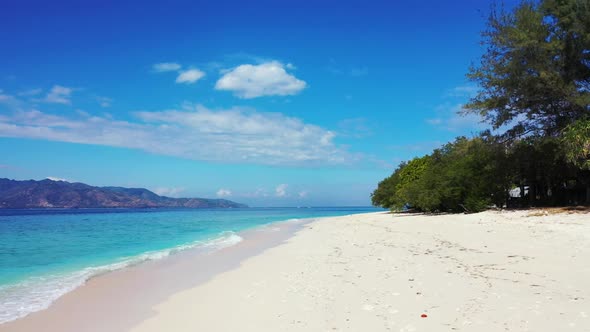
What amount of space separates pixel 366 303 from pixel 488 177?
2470 cm

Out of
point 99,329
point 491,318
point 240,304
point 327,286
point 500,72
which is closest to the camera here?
point 491,318

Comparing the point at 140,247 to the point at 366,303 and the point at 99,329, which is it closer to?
the point at 99,329

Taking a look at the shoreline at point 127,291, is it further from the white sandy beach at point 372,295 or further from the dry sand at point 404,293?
the dry sand at point 404,293

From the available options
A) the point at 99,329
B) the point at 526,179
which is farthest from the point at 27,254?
the point at 526,179

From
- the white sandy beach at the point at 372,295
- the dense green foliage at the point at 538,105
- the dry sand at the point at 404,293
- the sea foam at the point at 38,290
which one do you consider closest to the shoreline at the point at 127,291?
the white sandy beach at the point at 372,295

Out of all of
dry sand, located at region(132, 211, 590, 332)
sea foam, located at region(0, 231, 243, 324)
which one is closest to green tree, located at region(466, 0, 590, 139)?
dry sand, located at region(132, 211, 590, 332)

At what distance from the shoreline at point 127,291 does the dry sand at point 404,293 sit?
0.50m

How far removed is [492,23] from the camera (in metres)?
22.1

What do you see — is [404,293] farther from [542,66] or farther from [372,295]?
[542,66]

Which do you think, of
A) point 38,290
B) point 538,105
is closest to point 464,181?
point 538,105

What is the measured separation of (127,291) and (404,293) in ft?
19.1

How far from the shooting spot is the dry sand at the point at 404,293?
17.3 feet

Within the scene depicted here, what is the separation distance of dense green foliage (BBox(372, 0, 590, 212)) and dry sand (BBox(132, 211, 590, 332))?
10.3 m

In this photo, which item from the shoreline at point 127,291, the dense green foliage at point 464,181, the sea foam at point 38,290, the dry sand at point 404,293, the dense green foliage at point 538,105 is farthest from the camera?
the dense green foliage at point 464,181
